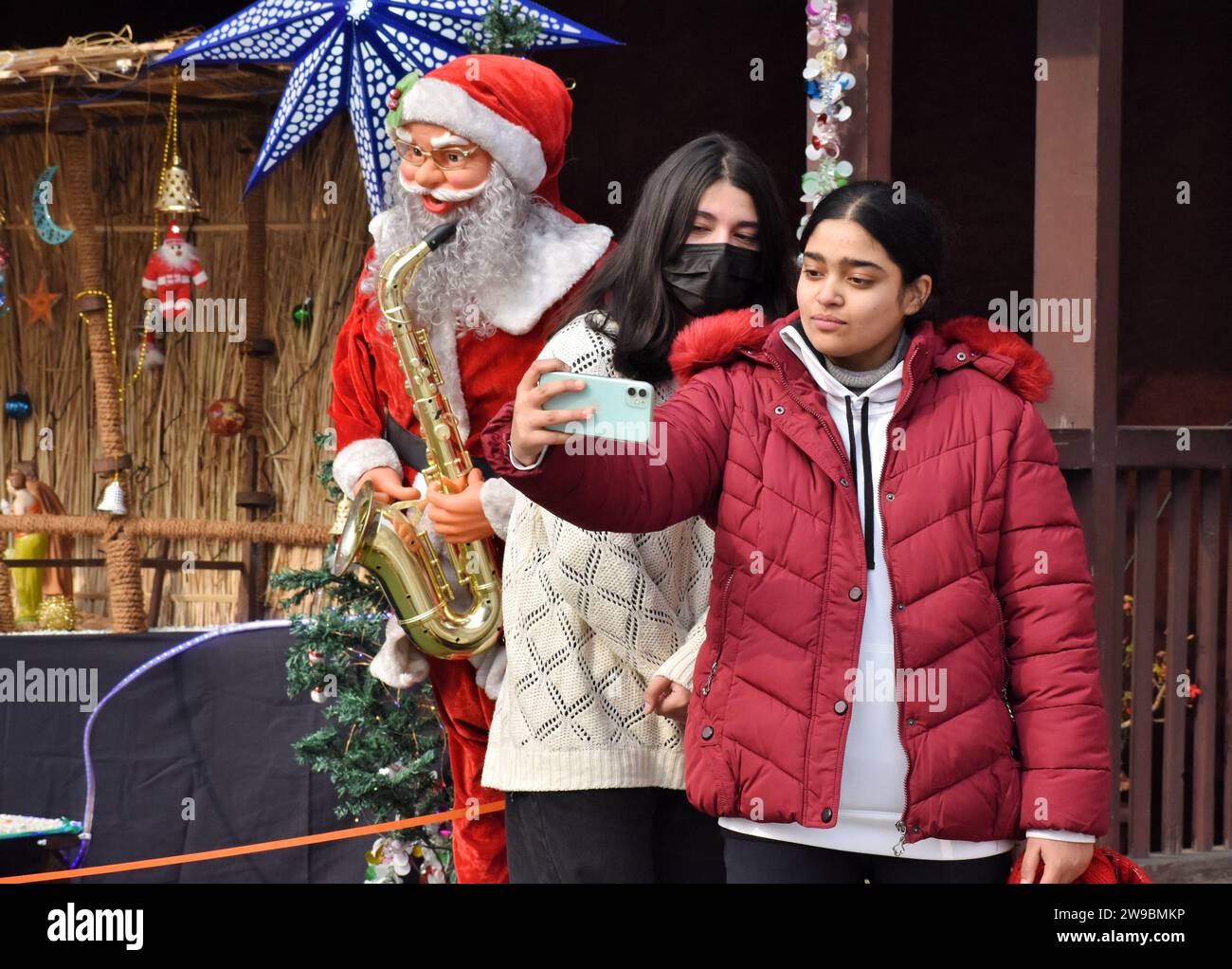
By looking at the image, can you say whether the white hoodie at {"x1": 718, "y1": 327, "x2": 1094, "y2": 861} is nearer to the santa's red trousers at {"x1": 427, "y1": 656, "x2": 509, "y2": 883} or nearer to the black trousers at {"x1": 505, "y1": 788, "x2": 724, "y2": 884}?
the black trousers at {"x1": 505, "y1": 788, "x2": 724, "y2": 884}

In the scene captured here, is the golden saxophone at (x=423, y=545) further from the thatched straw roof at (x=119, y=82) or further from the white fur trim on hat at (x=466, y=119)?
the thatched straw roof at (x=119, y=82)

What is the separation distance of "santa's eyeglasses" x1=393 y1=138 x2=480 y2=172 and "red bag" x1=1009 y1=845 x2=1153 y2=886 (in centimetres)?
206

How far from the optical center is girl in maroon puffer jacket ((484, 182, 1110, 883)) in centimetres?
219

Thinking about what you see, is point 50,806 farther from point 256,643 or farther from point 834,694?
point 834,694

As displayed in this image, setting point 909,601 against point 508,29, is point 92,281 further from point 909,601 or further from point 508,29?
point 909,601

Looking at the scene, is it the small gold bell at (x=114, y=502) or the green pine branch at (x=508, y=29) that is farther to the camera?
the small gold bell at (x=114, y=502)

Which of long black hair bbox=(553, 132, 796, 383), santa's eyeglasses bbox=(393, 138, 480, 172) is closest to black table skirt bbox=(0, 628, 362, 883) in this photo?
santa's eyeglasses bbox=(393, 138, 480, 172)

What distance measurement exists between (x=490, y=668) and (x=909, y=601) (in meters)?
1.45

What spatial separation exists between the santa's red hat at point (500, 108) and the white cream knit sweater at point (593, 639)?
3.09 feet

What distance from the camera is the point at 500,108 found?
351 cm

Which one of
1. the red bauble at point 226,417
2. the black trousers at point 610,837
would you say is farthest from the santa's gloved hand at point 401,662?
the red bauble at point 226,417

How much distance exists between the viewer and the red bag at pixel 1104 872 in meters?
2.26

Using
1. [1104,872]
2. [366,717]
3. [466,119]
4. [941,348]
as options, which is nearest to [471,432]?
[466,119]

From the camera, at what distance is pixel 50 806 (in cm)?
553
